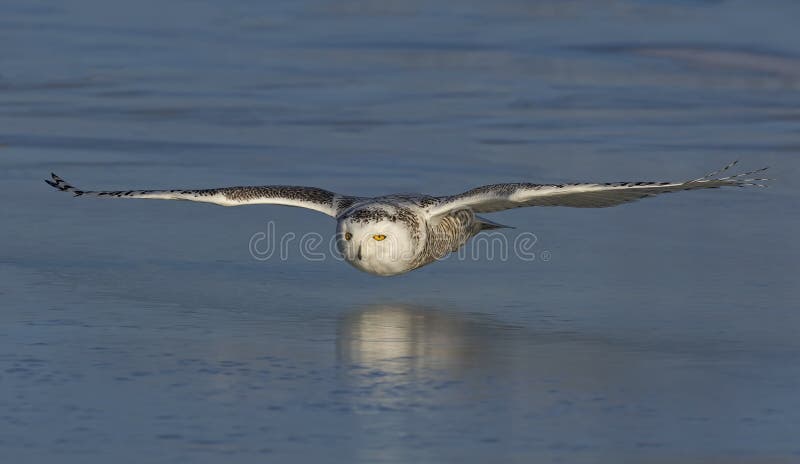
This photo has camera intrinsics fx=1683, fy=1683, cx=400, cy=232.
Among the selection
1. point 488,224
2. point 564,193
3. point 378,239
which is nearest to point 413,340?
point 378,239

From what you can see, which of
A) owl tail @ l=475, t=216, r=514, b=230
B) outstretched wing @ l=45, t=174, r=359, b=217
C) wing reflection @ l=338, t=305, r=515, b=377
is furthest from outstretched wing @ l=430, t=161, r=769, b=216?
wing reflection @ l=338, t=305, r=515, b=377

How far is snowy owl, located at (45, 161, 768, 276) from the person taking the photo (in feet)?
38.7

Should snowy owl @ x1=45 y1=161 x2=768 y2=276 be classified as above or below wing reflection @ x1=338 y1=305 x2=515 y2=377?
above

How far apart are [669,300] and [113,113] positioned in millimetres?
9330

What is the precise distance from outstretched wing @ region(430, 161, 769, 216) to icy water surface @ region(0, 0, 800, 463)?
1.58ft

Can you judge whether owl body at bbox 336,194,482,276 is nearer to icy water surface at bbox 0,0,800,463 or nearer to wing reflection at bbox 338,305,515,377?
icy water surface at bbox 0,0,800,463

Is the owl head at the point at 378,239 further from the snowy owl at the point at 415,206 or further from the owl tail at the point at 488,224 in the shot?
the owl tail at the point at 488,224

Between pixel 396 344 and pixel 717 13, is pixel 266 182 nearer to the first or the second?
pixel 396 344

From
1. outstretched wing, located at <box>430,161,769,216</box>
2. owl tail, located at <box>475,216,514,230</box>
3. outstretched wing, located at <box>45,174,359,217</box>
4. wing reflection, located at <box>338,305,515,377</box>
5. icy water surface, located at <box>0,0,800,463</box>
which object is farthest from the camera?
owl tail, located at <box>475,216,514,230</box>

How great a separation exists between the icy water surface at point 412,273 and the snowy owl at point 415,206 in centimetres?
27

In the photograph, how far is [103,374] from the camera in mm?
9117

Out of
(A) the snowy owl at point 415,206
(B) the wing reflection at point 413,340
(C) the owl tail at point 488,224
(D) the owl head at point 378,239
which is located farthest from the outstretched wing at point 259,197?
(B) the wing reflection at point 413,340

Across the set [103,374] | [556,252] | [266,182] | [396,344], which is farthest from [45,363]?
[266,182]

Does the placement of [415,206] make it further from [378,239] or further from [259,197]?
[259,197]
